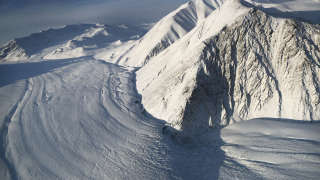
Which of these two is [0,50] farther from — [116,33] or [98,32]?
[116,33]

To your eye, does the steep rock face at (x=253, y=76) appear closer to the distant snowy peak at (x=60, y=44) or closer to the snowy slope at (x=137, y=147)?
the snowy slope at (x=137, y=147)

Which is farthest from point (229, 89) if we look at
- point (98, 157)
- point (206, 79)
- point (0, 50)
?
point (0, 50)

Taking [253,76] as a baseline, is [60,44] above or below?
below

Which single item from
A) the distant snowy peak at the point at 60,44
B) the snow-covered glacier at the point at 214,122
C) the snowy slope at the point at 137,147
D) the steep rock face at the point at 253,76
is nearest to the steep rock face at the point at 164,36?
the snow-covered glacier at the point at 214,122

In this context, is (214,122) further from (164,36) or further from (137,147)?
(164,36)

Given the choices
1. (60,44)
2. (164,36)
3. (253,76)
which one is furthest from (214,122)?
(60,44)

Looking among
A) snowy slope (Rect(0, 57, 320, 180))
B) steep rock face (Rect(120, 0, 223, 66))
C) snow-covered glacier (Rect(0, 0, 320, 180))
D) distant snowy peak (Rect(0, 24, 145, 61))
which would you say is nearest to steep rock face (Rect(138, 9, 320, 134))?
snow-covered glacier (Rect(0, 0, 320, 180))
